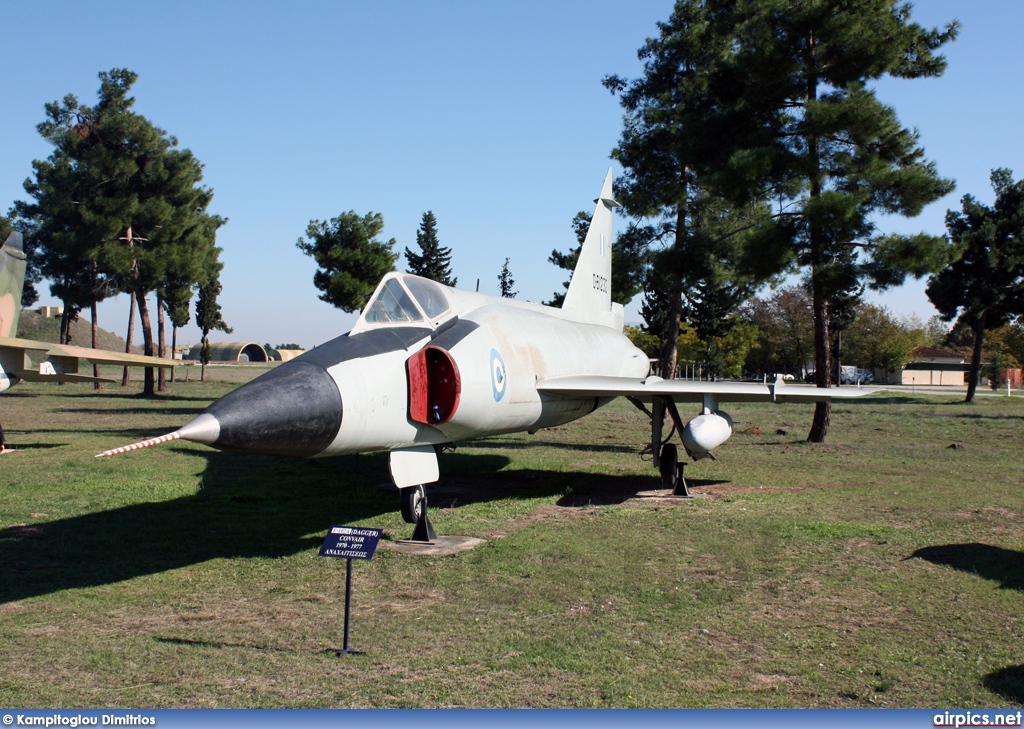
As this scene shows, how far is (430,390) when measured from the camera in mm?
8852

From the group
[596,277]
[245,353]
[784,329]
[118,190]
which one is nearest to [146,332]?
[118,190]

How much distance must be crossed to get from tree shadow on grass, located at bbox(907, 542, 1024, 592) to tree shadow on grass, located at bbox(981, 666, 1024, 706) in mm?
2352

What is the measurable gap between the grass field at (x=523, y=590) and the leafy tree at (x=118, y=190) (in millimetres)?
22103

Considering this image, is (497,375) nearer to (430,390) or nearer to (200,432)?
(430,390)

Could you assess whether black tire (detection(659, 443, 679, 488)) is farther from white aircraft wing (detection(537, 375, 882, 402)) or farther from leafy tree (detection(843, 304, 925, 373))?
leafy tree (detection(843, 304, 925, 373))

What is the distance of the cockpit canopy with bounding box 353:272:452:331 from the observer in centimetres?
902

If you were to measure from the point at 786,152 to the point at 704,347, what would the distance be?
161 feet

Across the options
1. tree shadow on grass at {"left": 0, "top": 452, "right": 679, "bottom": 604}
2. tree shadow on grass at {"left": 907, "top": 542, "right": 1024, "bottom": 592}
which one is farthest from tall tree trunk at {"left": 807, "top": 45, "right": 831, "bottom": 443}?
tree shadow on grass at {"left": 907, "top": 542, "right": 1024, "bottom": 592}

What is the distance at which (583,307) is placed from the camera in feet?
53.9

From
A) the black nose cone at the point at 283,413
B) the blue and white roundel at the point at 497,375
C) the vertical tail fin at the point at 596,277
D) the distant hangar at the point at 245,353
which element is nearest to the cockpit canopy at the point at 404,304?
the blue and white roundel at the point at 497,375

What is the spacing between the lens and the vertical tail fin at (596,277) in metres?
16.3

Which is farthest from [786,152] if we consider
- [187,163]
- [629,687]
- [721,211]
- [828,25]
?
[187,163]

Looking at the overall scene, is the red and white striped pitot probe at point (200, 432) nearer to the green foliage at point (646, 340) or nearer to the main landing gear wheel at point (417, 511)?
the main landing gear wheel at point (417, 511)

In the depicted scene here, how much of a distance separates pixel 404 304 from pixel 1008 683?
6635 millimetres
